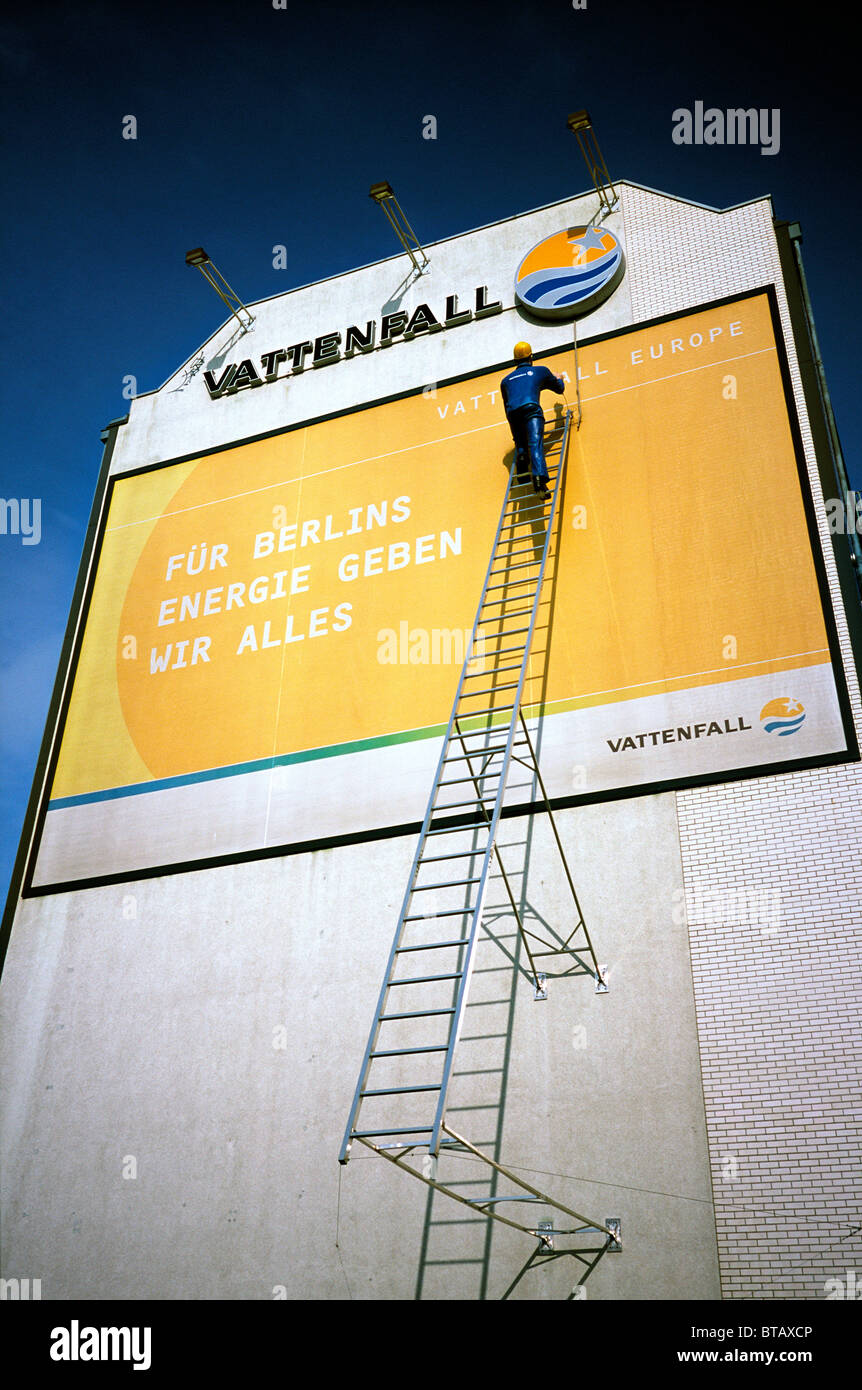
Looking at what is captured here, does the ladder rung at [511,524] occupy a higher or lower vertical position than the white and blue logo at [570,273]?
lower

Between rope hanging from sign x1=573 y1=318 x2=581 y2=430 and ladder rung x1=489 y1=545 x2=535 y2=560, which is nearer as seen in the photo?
ladder rung x1=489 y1=545 x2=535 y2=560

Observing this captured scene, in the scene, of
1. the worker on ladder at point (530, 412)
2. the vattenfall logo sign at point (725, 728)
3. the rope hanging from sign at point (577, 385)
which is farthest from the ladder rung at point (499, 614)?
the rope hanging from sign at point (577, 385)

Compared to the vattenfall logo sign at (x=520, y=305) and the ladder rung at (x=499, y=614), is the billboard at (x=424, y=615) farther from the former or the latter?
the vattenfall logo sign at (x=520, y=305)

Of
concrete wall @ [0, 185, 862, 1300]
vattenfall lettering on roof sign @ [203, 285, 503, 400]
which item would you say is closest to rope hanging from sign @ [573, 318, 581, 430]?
Answer: concrete wall @ [0, 185, 862, 1300]

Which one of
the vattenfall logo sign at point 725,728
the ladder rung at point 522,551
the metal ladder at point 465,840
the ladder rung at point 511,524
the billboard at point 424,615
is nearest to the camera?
the metal ladder at point 465,840

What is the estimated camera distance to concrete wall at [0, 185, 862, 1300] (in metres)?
7.52

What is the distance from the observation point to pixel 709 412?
10.4 meters

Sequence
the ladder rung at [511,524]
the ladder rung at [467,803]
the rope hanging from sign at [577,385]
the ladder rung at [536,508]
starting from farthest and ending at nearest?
the rope hanging from sign at [577,385] < the ladder rung at [536,508] < the ladder rung at [511,524] < the ladder rung at [467,803]

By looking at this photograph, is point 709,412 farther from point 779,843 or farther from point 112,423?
point 112,423

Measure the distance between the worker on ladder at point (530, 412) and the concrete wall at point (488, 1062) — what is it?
1.77 meters

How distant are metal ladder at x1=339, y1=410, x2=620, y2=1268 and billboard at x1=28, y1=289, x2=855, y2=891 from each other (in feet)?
0.84

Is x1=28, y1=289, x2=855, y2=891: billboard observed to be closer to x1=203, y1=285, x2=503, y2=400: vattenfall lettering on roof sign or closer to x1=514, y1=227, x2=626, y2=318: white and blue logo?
x1=514, y1=227, x2=626, y2=318: white and blue logo

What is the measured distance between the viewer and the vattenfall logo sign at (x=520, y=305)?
1177 centimetres

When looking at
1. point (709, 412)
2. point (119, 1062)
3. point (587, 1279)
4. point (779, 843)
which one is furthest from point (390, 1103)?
point (709, 412)
